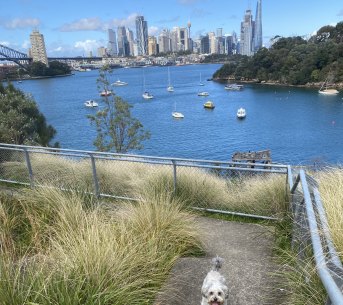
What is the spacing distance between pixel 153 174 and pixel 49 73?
178 meters

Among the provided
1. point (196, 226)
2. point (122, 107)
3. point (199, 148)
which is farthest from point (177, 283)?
point (199, 148)

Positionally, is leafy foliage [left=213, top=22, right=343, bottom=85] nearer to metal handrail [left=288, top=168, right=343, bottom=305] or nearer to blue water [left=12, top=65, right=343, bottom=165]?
blue water [left=12, top=65, right=343, bottom=165]

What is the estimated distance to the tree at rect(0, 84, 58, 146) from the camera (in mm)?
15266

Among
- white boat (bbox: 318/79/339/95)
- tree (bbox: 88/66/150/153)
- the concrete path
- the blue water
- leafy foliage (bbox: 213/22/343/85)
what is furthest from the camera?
leafy foliage (bbox: 213/22/343/85)

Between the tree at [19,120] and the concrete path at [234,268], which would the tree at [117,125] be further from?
the concrete path at [234,268]

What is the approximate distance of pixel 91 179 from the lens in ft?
23.6

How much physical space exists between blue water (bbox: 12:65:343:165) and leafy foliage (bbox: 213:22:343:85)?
34.8 feet

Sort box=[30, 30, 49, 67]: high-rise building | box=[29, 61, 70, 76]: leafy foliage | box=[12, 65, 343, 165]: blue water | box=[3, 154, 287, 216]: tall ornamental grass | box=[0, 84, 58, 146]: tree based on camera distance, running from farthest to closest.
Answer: box=[30, 30, 49, 67]: high-rise building → box=[29, 61, 70, 76]: leafy foliage → box=[12, 65, 343, 165]: blue water → box=[0, 84, 58, 146]: tree → box=[3, 154, 287, 216]: tall ornamental grass

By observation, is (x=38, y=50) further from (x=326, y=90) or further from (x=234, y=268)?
(x=234, y=268)

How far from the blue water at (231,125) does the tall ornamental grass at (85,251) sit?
23575 mm

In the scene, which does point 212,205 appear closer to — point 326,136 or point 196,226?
point 196,226

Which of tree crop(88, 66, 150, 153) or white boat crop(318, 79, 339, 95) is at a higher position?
tree crop(88, 66, 150, 153)

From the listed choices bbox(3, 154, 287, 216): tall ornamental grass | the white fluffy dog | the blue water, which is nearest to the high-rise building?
the blue water

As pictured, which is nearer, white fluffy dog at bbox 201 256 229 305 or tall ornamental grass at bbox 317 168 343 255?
white fluffy dog at bbox 201 256 229 305
